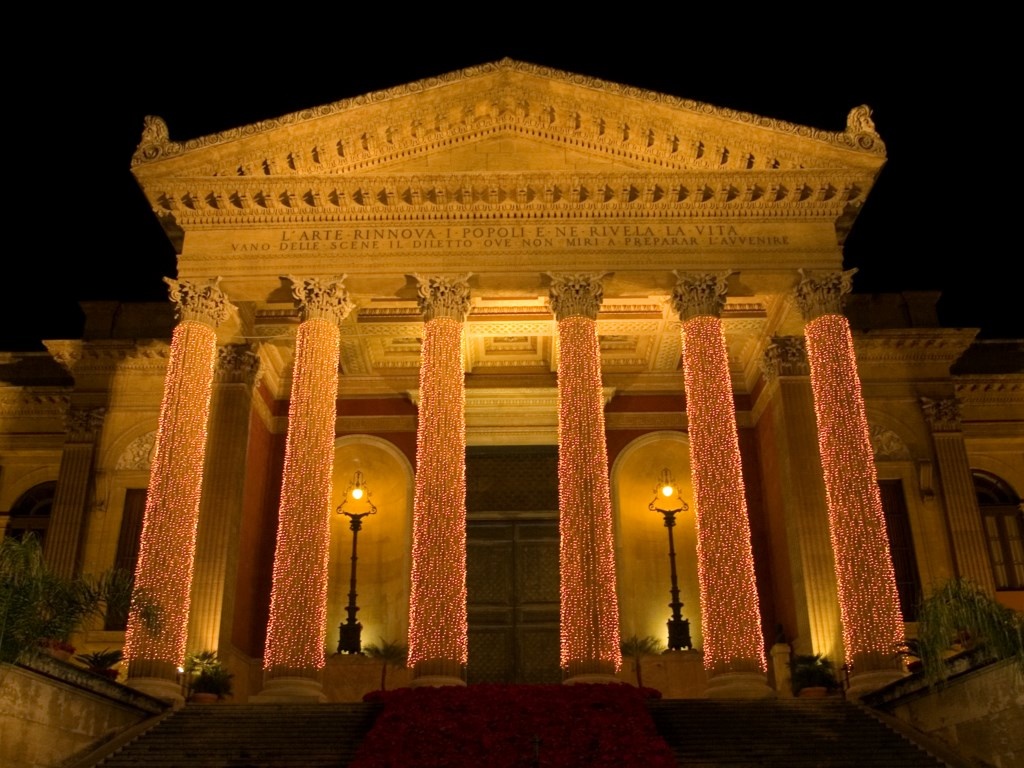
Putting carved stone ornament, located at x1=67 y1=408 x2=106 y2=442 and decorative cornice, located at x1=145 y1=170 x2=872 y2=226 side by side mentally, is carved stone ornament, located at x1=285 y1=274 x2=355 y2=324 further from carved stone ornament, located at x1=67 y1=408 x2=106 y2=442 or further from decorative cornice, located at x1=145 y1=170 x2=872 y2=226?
carved stone ornament, located at x1=67 y1=408 x2=106 y2=442

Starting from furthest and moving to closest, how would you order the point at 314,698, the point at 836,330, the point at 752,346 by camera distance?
1. the point at 752,346
2. the point at 836,330
3. the point at 314,698

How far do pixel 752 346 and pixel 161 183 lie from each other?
14276 mm

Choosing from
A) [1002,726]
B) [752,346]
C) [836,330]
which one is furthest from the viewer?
[752,346]

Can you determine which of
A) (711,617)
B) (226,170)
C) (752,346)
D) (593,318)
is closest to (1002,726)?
(711,617)

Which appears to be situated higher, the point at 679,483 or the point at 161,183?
the point at 161,183

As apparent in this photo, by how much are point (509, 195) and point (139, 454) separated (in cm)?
1195

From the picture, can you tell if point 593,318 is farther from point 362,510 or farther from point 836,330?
point 362,510

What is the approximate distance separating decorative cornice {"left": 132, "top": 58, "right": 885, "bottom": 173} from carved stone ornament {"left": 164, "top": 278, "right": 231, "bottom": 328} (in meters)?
2.60

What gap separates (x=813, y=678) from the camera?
1952cm

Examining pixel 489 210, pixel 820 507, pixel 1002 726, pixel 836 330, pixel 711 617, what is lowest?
pixel 1002 726

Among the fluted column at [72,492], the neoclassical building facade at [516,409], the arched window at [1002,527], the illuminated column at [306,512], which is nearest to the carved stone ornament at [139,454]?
the neoclassical building facade at [516,409]

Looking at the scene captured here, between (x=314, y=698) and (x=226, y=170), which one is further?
(x=226, y=170)

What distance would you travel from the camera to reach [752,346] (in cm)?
2622

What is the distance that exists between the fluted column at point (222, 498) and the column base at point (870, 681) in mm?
12215
